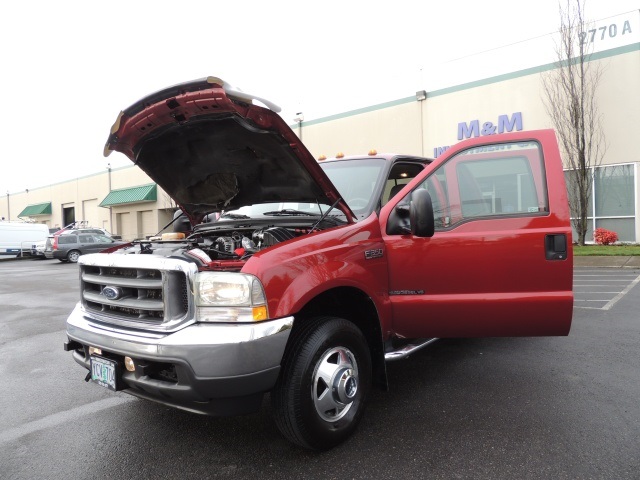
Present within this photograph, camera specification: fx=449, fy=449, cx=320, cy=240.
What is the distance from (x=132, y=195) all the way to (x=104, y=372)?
106 feet

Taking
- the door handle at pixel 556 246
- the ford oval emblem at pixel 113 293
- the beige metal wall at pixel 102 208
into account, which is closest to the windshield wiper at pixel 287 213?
the ford oval emblem at pixel 113 293

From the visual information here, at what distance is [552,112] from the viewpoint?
Result: 15766 mm

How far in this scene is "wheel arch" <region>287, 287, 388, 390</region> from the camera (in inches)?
119

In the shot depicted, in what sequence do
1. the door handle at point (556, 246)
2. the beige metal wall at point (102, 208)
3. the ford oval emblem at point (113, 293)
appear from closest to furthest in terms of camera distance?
the ford oval emblem at point (113, 293) < the door handle at point (556, 246) < the beige metal wall at point (102, 208)

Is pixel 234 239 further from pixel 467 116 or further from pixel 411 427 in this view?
pixel 467 116

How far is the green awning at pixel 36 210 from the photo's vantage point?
145ft

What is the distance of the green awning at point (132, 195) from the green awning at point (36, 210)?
12.8 metres

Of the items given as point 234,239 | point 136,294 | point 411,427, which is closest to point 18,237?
point 234,239

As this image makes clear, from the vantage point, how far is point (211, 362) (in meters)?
2.29

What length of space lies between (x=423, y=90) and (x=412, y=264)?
1691cm

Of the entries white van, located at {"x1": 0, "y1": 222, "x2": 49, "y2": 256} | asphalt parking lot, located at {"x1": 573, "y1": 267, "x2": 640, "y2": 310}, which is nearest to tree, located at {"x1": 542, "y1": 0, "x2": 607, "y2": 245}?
asphalt parking lot, located at {"x1": 573, "y1": 267, "x2": 640, "y2": 310}

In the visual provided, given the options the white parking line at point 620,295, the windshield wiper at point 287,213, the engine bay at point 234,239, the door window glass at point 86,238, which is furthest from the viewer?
the door window glass at point 86,238

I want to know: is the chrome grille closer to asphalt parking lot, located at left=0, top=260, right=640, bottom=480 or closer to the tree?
asphalt parking lot, located at left=0, top=260, right=640, bottom=480

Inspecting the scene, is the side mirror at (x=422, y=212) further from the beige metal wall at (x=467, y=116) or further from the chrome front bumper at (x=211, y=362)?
the beige metal wall at (x=467, y=116)
